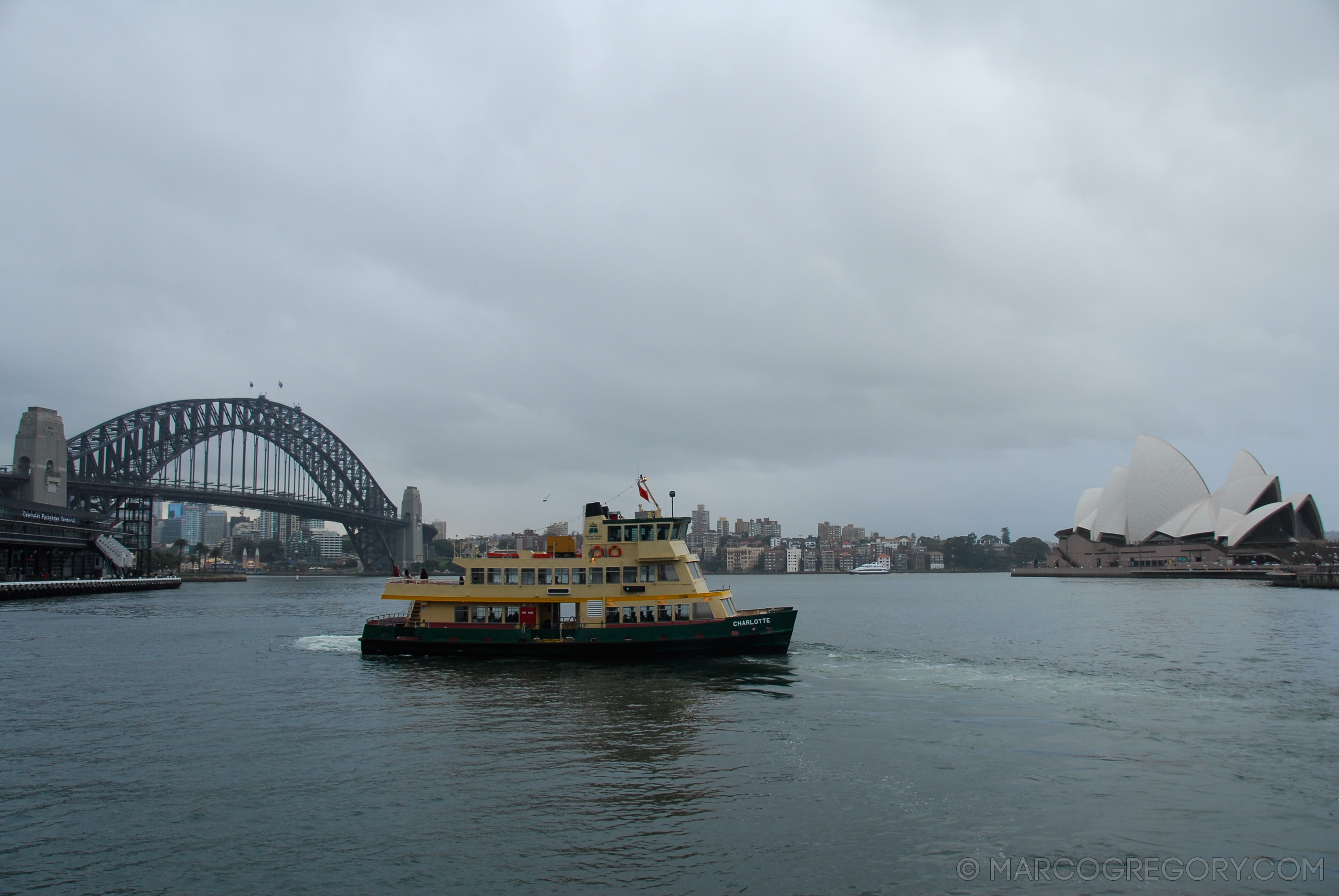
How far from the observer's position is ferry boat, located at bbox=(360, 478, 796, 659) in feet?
107

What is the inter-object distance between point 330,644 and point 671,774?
30057 mm

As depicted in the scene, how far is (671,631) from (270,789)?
59.3 ft

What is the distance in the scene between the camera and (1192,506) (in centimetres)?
13625

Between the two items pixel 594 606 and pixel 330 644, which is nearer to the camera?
pixel 594 606

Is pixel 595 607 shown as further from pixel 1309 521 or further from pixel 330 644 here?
pixel 1309 521

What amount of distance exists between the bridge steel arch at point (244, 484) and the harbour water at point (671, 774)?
102m

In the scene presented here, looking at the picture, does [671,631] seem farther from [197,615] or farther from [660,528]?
[197,615]

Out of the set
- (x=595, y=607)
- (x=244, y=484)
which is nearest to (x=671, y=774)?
(x=595, y=607)

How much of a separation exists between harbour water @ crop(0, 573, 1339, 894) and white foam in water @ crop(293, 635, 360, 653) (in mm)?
3697

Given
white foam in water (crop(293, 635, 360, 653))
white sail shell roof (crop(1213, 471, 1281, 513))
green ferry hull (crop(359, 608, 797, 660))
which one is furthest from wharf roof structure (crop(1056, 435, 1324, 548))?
white foam in water (crop(293, 635, 360, 653))

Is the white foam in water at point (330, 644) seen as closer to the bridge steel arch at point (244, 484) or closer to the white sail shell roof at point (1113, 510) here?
the bridge steel arch at point (244, 484)

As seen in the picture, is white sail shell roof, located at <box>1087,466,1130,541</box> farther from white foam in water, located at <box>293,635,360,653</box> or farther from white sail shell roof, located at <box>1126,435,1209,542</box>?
white foam in water, located at <box>293,635,360,653</box>

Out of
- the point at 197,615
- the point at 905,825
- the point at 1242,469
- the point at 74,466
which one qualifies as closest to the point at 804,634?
the point at 905,825

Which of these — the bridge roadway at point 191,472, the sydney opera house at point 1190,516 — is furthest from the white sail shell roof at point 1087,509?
the bridge roadway at point 191,472
